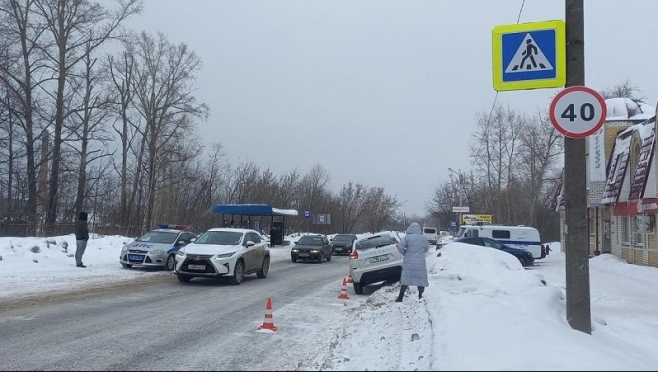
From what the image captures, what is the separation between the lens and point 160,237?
23594 mm

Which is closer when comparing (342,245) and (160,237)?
(160,237)

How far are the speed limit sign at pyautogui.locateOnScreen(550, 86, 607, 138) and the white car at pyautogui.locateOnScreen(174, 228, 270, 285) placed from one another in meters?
12.5

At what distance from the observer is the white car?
18.4 m

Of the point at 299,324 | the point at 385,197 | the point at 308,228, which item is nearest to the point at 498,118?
the point at 308,228

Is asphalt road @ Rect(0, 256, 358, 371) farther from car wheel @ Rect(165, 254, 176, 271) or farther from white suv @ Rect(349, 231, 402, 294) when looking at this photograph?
car wheel @ Rect(165, 254, 176, 271)

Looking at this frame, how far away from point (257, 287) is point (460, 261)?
231 inches

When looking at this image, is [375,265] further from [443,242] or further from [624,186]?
[443,242]

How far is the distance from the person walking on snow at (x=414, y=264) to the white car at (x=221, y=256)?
6995 mm

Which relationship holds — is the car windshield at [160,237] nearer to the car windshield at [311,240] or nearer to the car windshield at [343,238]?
the car windshield at [311,240]

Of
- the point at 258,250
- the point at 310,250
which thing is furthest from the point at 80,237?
the point at 310,250

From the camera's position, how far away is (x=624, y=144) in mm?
31266

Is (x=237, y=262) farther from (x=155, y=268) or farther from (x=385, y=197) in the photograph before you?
(x=385, y=197)

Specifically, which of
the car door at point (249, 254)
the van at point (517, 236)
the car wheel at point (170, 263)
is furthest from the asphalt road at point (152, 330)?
the van at point (517, 236)

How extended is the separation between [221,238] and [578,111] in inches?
559
